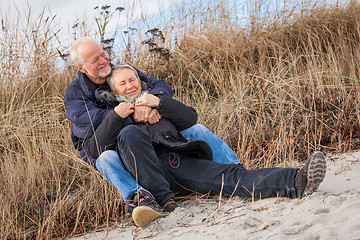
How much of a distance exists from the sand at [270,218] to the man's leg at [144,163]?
0.64 feet

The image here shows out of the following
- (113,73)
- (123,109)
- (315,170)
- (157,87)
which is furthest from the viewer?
(157,87)

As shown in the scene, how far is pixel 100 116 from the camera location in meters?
3.22

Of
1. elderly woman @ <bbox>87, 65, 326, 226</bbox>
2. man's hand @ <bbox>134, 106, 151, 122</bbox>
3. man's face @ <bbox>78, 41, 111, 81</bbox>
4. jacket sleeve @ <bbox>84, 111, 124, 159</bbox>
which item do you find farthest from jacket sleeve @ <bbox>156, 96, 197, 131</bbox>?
man's face @ <bbox>78, 41, 111, 81</bbox>

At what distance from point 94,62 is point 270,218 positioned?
207cm

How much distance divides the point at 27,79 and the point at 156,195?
406 centimetres

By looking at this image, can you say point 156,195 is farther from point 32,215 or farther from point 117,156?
point 32,215

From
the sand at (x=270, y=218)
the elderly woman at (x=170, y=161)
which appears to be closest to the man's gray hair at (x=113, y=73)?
the elderly woman at (x=170, y=161)

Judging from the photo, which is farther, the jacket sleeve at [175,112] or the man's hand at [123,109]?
the jacket sleeve at [175,112]

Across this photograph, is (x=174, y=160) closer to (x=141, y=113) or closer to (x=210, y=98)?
(x=141, y=113)

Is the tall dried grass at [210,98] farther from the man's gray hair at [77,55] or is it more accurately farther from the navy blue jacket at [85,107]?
the man's gray hair at [77,55]

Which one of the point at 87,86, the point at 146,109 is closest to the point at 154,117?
the point at 146,109

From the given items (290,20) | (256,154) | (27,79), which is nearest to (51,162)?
(256,154)

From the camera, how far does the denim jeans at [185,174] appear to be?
8.86 ft

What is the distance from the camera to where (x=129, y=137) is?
9.32 ft
